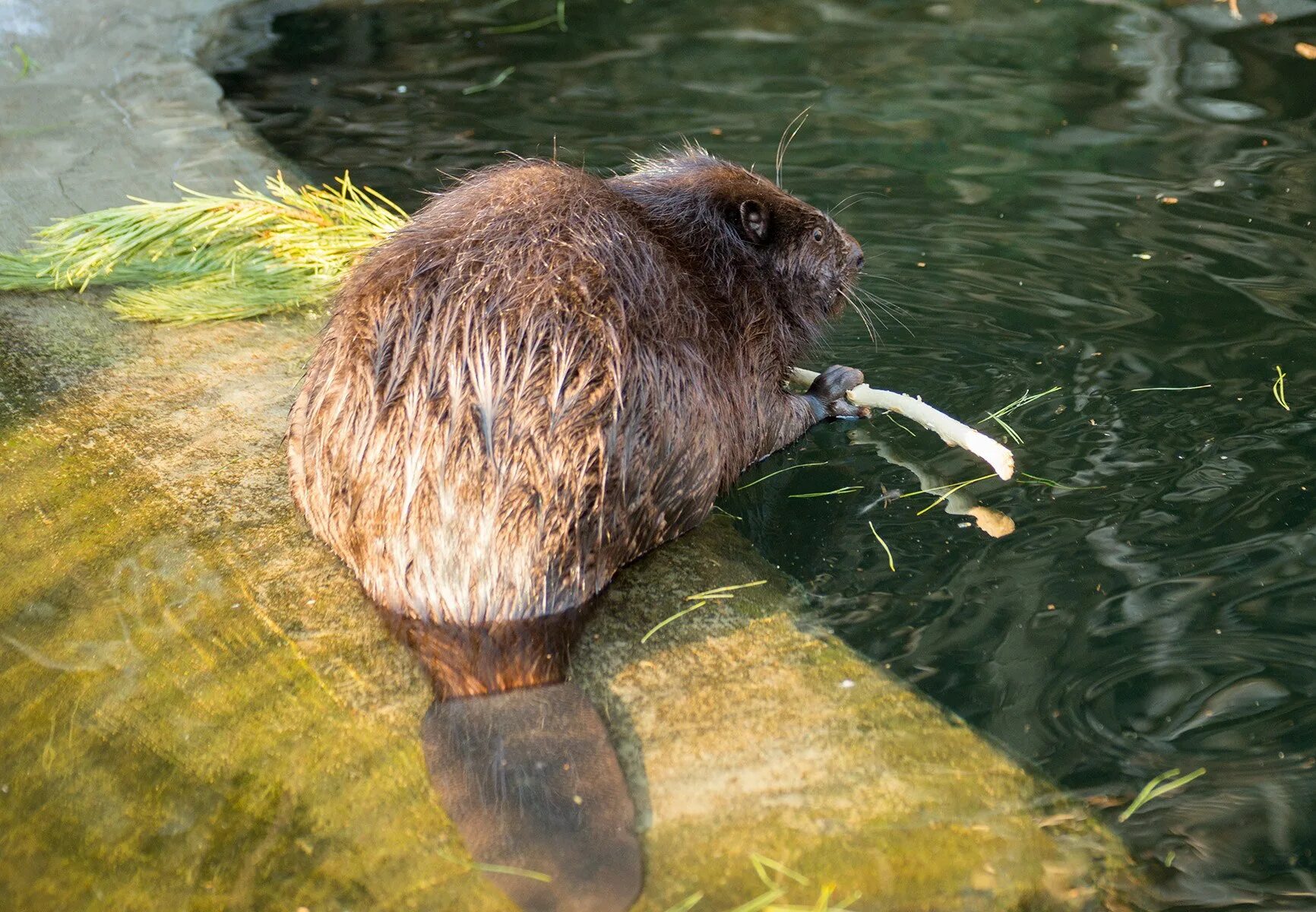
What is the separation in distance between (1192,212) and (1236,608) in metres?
2.72

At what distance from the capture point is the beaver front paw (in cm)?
381

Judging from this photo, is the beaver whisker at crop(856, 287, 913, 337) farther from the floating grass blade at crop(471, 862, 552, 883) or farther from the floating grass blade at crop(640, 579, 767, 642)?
the floating grass blade at crop(471, 862, 552, 883)

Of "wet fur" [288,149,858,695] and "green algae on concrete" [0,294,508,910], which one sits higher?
"wet fur" [288,149,858,695]

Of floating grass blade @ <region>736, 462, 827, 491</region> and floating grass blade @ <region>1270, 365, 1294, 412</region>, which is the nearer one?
floating grass blade @ <region>736, 462, 827, 491</region>

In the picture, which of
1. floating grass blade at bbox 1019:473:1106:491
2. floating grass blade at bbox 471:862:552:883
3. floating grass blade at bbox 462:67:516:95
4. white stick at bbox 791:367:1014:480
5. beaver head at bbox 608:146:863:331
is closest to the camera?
floating grass blade at bbox 471:862:552:883

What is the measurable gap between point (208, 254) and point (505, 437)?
249cm

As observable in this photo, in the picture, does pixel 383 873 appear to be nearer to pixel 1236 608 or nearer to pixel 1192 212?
pixel 1236 608

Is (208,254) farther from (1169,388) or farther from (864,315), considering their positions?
(1169,388)

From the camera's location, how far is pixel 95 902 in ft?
6.46

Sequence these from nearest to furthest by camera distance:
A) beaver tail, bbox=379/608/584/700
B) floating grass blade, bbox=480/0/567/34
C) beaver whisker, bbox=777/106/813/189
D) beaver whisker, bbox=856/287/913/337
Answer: beaver tail, bbox=379/608/584/700
beaver whisker, bbox=856/287/913/337
beaver whisker, bbox=777/106/813/189
floating grass blade, bbox=480/0/567/34

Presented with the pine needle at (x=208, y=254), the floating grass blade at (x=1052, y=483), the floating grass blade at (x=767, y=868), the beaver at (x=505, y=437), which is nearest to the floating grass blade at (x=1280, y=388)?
the floating grass blade at (x=1052, y=483)

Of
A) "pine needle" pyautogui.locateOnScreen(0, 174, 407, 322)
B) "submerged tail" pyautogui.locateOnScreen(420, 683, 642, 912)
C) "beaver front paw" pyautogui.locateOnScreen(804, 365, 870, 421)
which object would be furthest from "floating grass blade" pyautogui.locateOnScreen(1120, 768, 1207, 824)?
"pine needle" pyautogui.locateOnScreen(0, 174, 407, 322)

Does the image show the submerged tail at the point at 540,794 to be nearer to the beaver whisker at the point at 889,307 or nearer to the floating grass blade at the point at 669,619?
the floating grass blade at the point at 669,619

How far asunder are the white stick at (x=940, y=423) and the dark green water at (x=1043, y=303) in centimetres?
11
